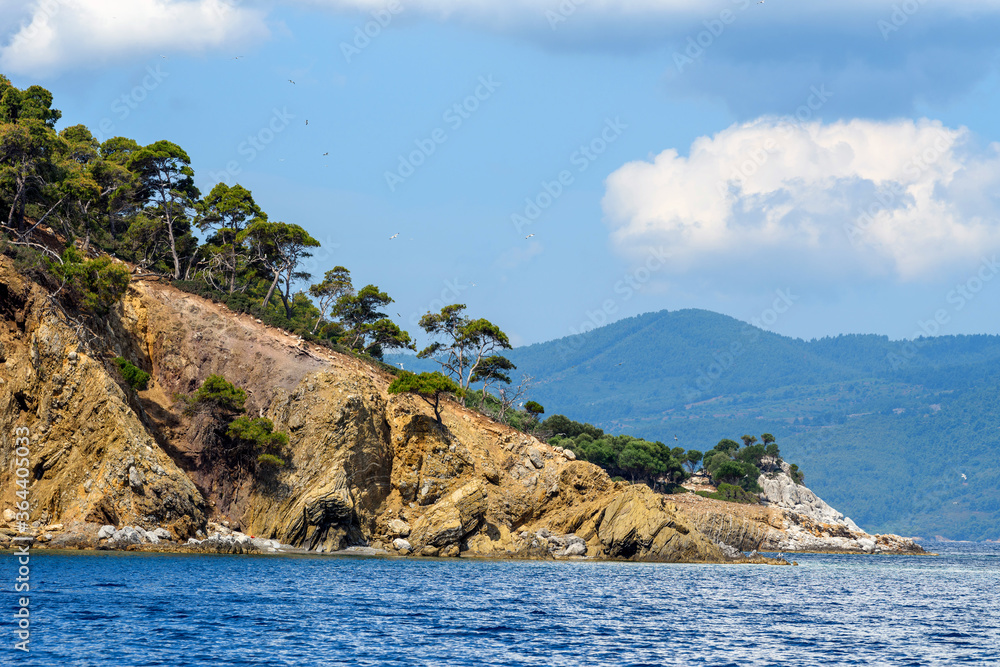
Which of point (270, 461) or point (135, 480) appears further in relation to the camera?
point (270, 461)

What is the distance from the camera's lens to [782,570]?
7994 centimetres

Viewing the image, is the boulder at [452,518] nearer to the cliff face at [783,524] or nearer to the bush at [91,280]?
the bush at [91,280]

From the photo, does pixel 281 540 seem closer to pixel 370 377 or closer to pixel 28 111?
pixel 370 377

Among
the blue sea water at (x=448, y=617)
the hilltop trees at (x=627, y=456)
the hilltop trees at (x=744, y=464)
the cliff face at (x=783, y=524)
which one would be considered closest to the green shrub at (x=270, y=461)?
the blue sea water at (x=448, y=617)

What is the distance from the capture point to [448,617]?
3841cm

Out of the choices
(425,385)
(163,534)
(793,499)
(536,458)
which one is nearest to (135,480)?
(163,534)

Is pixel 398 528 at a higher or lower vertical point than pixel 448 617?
higher

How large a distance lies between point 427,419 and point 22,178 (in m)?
34.8

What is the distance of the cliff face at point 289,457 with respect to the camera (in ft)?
192

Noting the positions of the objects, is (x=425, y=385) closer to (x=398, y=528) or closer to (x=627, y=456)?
(x=398, y=528)

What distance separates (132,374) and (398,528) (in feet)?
75.2

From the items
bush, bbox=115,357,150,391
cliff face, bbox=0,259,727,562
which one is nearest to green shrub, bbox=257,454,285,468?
cliff face, bbox=0,259,727,562

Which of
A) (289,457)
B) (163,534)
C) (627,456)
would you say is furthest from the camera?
(627,456)

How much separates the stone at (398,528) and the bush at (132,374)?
846 inches
